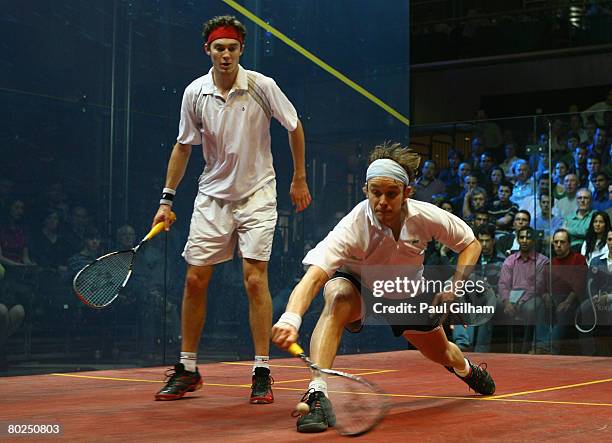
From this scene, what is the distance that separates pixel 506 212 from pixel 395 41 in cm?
138

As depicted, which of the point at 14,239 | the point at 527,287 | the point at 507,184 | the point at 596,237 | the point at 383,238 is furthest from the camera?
the point at 507,184

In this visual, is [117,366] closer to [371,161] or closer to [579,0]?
[371,161]

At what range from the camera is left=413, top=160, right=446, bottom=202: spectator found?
731 cm

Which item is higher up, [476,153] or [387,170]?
[476,153]

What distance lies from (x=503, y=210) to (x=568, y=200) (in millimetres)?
446

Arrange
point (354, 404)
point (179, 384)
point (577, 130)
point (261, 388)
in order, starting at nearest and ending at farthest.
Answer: point (354, 404) → point (261, 388) → point (179, 384) → point (577, 130)

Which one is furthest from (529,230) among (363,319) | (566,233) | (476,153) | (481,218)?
(363,319)

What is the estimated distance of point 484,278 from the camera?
688 centimetres

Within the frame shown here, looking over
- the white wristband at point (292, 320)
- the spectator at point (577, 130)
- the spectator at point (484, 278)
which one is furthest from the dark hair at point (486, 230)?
the white wristband at point (292, 320)

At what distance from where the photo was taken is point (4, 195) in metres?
4.30

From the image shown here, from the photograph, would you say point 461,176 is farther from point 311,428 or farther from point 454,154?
point 311,428

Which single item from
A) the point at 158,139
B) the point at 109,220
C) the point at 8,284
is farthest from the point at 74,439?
the point at 158,139

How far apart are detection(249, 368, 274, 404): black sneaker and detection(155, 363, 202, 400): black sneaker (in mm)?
245

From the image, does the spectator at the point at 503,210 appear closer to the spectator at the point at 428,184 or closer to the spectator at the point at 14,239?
the spectator at the point at 428,184
